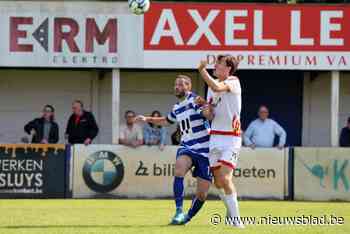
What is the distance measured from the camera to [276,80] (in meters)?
24.5

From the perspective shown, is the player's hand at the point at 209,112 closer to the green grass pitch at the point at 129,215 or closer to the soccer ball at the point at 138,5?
the green grass pitch at the point at 129,215

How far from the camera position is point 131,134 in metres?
20.8

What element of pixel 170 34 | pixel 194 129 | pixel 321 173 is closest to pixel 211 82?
pixel 194 129

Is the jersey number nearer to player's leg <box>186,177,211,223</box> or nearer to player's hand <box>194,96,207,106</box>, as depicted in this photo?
player's hand <box>194,96,207,106</box>

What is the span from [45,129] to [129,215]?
6.81 metres

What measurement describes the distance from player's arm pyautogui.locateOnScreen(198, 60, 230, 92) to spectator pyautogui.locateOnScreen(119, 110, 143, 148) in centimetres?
904

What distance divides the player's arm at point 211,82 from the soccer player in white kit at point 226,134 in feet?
0.15

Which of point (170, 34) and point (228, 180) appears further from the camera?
point (170, 34)

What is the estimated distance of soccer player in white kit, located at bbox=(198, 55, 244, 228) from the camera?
11711 mm

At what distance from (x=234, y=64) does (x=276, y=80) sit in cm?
1278

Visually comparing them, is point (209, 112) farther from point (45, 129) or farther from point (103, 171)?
point (45, 129)

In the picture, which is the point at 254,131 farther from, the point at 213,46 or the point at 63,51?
the point at 63,51

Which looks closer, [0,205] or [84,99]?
[0,205]

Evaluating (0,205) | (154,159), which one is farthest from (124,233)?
(154,159)
